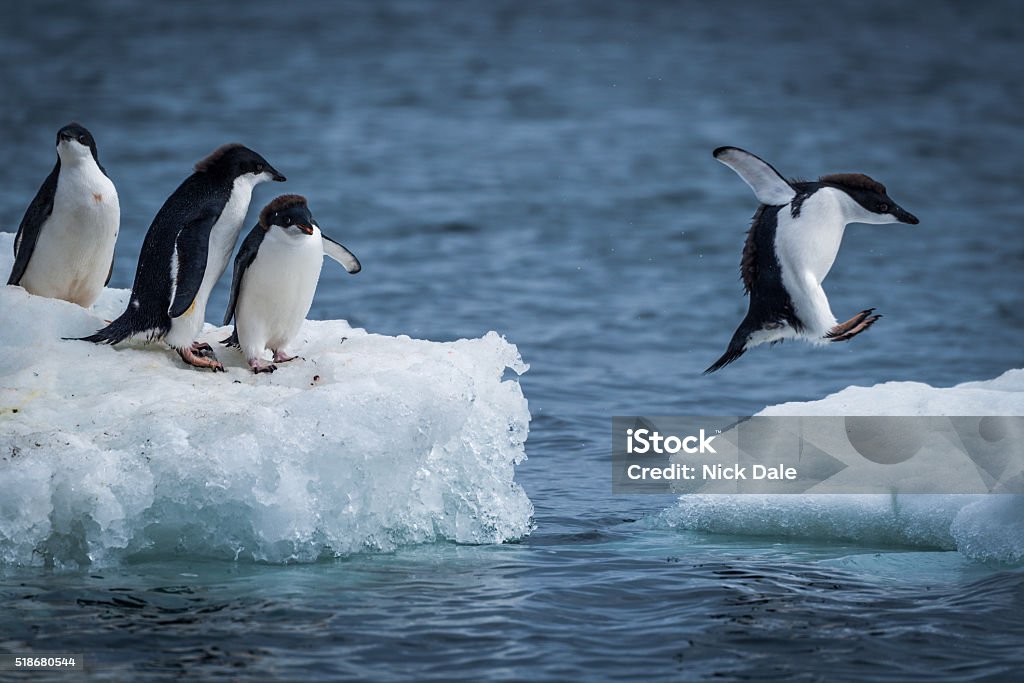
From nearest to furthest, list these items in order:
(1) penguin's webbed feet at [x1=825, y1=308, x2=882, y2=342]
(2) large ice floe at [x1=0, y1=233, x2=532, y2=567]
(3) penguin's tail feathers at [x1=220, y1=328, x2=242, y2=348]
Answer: (1) penguin's webbed feet at [x1=825, y1=308, x2=882, y2=342] < (2) large ice floe at [x1=0, y1=233, x2=532, y2=567] < (3) penguin's tail feathers at [x1=220, y1=328, x2=242, y2=348]

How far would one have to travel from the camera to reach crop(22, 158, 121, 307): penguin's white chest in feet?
19.6

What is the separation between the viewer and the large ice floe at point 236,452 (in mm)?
5254

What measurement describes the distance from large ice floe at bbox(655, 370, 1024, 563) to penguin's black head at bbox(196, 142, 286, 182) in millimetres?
2282

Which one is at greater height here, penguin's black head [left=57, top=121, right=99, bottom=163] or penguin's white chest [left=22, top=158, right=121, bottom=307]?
penguin's black head [left=57, top=121, right=99, bottom=163]

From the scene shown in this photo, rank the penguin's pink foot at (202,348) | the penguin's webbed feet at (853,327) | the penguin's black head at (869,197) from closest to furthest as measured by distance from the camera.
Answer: the penguin's webbed feet at (853,327), the penguin's black head at (869,197), the penguin's pink foot at (202,348)

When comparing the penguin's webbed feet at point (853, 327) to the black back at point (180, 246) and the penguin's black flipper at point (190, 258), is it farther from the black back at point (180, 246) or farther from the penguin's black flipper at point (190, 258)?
the penguin's black flipper at point (190, 258)

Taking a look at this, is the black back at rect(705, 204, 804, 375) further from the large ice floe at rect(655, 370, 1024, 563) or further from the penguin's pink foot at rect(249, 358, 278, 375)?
the penguin's pink foot at rect(249, 358, 278, 375)

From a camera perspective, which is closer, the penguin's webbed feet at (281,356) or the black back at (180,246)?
the black back at (180,246)

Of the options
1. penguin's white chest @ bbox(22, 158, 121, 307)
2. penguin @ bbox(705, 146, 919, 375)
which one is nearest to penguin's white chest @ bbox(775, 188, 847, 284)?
penguin @ bbox(705, 146, 919, 375)

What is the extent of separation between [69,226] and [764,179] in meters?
2.83

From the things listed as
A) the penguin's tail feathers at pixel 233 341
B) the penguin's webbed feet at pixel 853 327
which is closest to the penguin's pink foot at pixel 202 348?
the penguin's tail feathers at pixel 233 341

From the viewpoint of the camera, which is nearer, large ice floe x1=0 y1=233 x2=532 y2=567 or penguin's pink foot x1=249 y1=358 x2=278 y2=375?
large ice floe x1=0 y1=233 x2=532 y2=567

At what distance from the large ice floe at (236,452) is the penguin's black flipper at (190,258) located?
342mm

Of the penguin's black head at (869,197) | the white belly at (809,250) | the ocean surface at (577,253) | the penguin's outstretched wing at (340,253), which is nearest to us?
the ocean surface at (577,253)
